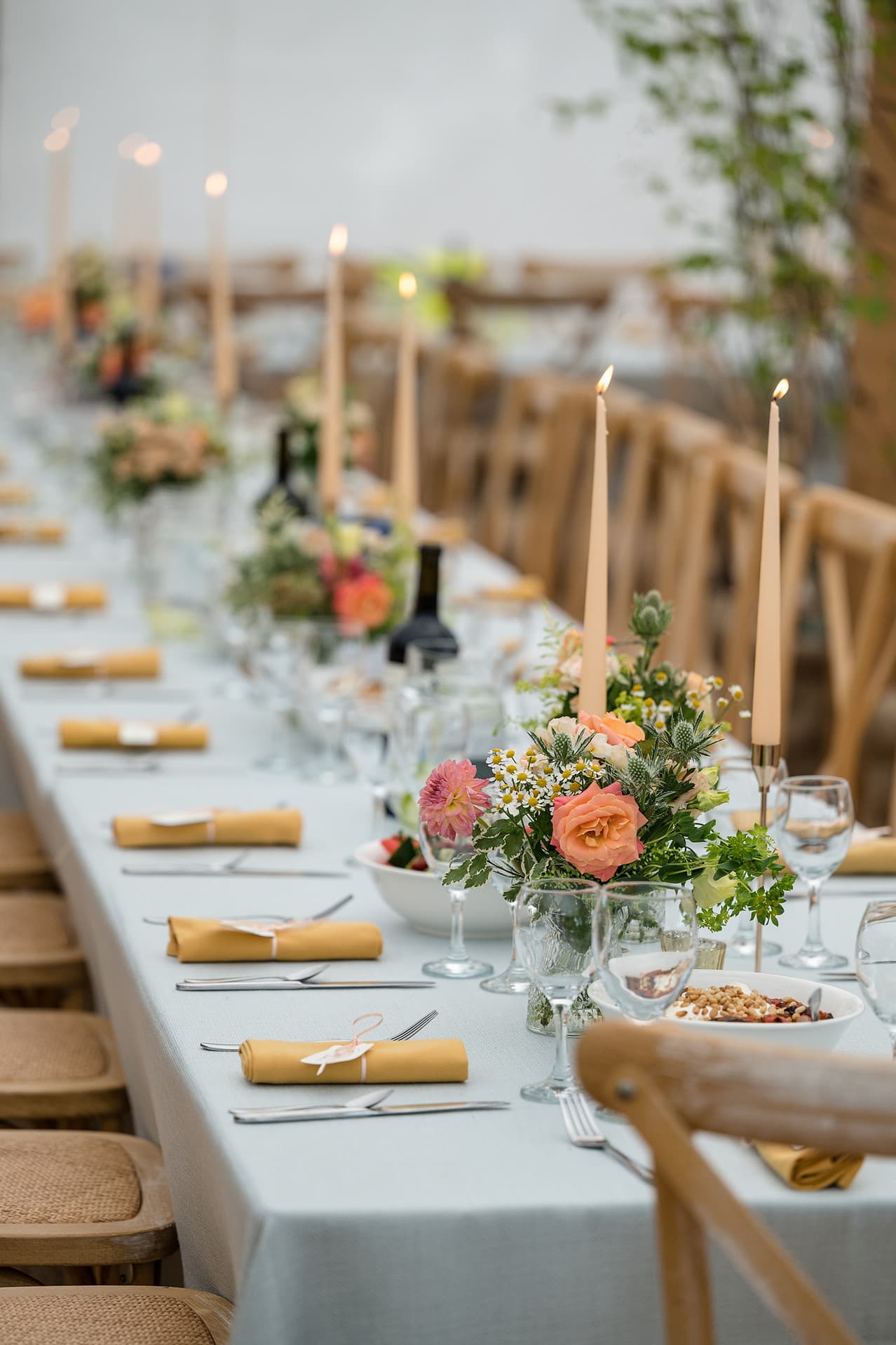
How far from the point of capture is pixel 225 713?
249 centimetres

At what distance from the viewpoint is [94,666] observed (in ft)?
8.57

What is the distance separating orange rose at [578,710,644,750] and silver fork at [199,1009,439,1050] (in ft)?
0.85

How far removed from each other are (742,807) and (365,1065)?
826 millimetres

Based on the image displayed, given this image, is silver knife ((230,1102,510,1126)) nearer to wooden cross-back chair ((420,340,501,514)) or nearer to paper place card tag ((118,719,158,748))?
paper place card tag ((118,719,158,748))

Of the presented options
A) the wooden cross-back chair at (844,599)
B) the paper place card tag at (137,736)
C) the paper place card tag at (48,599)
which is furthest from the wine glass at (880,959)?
the paper place card tag at (48,599)

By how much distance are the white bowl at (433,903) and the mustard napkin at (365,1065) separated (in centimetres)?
29

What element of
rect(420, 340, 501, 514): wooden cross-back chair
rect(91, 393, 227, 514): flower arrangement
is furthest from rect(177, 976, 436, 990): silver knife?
rect(420, 340, 501, 514): wooden cross-back chair

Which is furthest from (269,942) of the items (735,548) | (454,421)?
(454,421)

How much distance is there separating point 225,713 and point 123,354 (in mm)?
2327

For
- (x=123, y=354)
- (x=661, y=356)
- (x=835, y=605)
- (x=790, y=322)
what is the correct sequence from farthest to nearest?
(x=661, y=356) → (x=123, y=354) → (x=790, y=322) → (x=835, y=605)

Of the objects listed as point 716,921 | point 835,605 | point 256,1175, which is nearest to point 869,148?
point 835,605

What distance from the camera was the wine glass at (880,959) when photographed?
1.27 m

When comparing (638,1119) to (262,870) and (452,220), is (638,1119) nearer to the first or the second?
(262,870)

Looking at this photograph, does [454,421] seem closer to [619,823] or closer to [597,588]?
[597,588]
